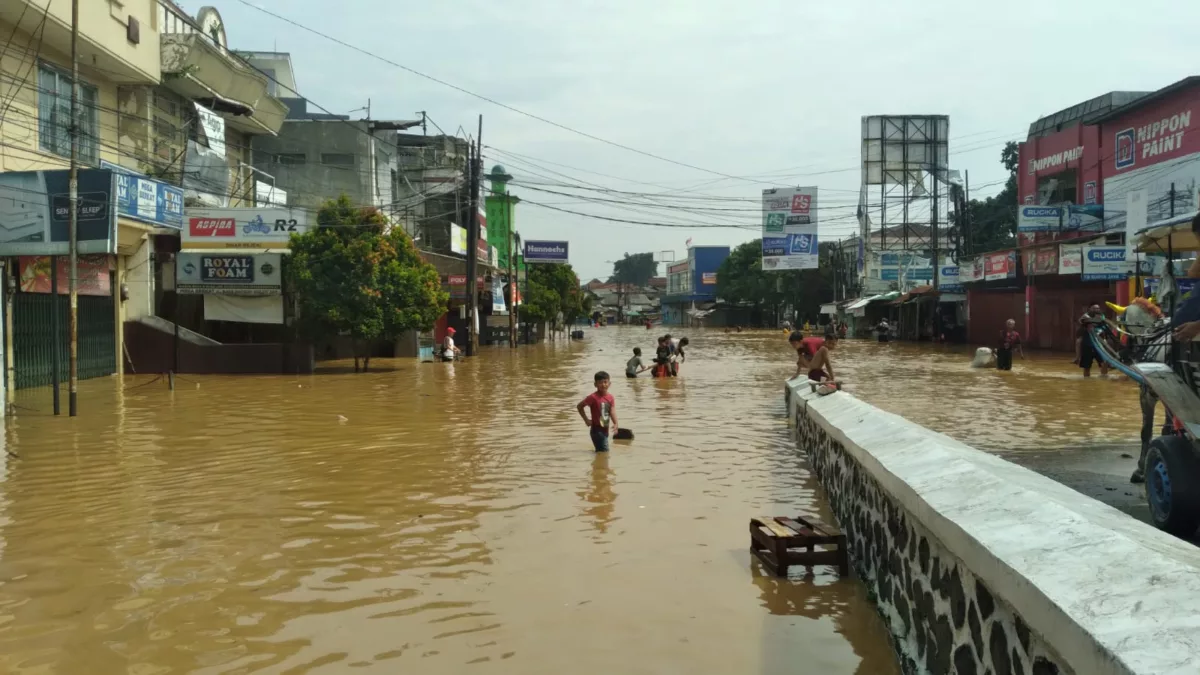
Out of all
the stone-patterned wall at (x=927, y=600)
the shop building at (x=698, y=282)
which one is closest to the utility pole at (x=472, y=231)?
the stone-patterned wall at (x=927, y=600)

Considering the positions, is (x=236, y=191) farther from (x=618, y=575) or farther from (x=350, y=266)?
(x=618, y=575)

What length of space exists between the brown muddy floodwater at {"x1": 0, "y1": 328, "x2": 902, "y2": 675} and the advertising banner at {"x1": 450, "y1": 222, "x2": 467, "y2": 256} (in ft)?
89.9

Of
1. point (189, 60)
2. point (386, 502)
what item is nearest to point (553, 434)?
point (386, 502)

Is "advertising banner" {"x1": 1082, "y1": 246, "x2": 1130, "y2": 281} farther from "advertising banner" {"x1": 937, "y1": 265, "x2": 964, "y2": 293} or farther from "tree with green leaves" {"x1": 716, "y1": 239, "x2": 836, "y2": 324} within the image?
"tree with green leaves" {"x1": 716, "y1": 239, "x2": 836, "y2": 324}

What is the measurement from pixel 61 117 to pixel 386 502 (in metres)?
18.6

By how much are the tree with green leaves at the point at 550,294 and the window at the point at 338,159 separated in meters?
15.6

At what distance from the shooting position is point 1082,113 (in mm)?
44500

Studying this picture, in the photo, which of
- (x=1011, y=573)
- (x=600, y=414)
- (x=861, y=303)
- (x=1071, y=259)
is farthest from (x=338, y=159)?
(x=1011, y=573)

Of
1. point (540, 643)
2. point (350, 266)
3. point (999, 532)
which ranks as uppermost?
point (350, 266)

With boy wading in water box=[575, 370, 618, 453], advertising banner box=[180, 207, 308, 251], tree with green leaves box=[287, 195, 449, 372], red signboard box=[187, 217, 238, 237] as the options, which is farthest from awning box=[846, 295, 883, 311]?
boy wading in water box=[575, 370, 618, 453]

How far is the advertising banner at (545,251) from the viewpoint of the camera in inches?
2616

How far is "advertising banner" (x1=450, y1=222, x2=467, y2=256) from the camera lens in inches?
1687

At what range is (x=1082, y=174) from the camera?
40.3 m

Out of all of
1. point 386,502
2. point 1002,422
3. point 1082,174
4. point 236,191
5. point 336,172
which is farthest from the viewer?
point 336,172
